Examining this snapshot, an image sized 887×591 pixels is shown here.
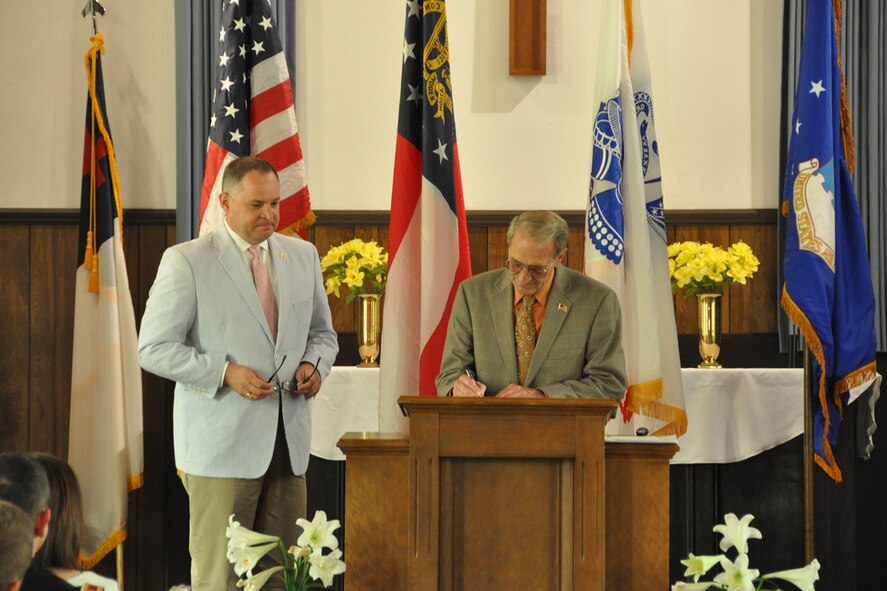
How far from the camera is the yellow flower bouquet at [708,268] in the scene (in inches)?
201

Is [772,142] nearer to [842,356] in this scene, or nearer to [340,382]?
[842,356]

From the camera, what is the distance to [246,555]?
2428mm

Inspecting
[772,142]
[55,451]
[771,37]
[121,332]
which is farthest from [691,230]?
[55,451]

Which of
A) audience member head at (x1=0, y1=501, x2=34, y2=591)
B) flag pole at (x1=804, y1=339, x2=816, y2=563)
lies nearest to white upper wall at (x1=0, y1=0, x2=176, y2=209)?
flag pole at (x1=804, y1=339, x2=816, y2=563)

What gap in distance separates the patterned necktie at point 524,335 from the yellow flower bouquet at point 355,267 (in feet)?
5.43

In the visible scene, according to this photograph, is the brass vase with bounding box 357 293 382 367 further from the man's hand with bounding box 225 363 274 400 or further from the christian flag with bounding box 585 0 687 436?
the man's hand with bounding box 225 363 274 400

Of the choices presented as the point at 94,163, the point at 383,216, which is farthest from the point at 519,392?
the point at 94,163

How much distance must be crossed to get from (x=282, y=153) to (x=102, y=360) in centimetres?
135

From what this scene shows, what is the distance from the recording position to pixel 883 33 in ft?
18.4

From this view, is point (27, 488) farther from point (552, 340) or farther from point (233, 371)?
point (552, 340)

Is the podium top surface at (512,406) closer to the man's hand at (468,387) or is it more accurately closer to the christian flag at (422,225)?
the man's hand at (468,387)

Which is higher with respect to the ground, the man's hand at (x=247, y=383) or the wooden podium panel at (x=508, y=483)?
the man's hand at (x=247, y=383)

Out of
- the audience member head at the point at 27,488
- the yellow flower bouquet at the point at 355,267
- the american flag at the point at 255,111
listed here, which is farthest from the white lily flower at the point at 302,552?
the yellow flower bouquet at the point at 355,267

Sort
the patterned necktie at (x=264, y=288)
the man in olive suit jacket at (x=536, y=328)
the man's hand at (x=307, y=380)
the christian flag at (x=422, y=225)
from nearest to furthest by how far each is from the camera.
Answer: the man in olive suit jacket at (x=536, y=328)
the man's hand at (x=307, y=380)
the patterned necktie at (x=264, y=288)
the christian flag at (x=422, y=225)
